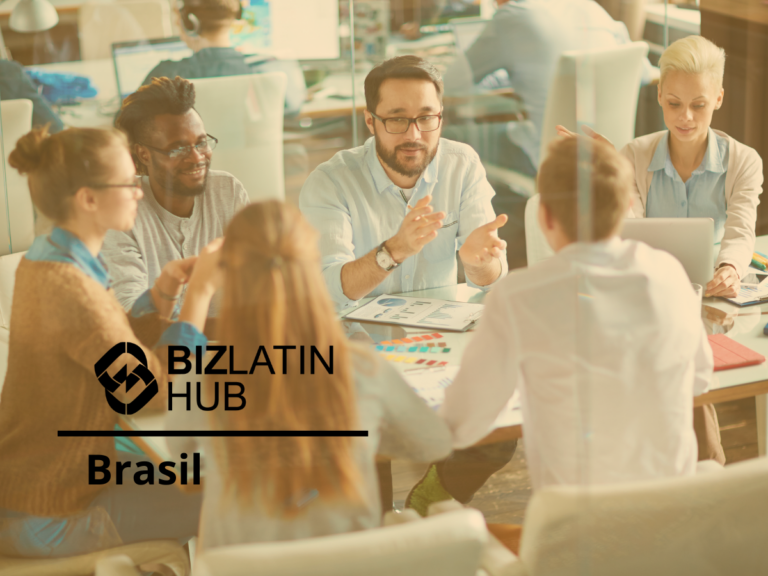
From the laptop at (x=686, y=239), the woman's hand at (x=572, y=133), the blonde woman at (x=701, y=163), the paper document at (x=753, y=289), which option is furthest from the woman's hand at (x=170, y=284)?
the paper document at (x=753, y=289)

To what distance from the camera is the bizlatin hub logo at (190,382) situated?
1.14 meters

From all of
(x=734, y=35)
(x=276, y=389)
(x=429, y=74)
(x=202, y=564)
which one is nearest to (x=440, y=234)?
(x=429, y=74)

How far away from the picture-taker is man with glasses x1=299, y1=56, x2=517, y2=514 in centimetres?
130

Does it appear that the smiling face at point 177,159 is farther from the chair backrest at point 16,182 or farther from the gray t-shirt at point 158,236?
the chair backrest at point 16,182

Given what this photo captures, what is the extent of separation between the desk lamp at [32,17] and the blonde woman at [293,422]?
1.41 ft

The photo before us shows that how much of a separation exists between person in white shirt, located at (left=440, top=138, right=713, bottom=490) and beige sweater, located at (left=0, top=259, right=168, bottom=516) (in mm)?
538

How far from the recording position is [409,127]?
1.35 meters

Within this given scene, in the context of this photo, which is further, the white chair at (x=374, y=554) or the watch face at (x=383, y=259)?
the watch face at (x=383, y=259)

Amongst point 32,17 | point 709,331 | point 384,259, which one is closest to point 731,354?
point 709,331

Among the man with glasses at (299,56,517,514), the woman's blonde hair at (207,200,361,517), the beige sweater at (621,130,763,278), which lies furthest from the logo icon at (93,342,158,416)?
the beige sweater at (621,130,763,278)

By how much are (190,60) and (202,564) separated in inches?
30.3

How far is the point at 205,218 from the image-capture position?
1164 millimetres

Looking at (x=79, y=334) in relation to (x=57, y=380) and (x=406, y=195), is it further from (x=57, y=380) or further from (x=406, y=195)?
(x=406, y=195)

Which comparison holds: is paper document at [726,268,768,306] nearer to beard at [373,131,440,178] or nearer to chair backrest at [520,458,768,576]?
chair backrest at [520,458,768,576]
